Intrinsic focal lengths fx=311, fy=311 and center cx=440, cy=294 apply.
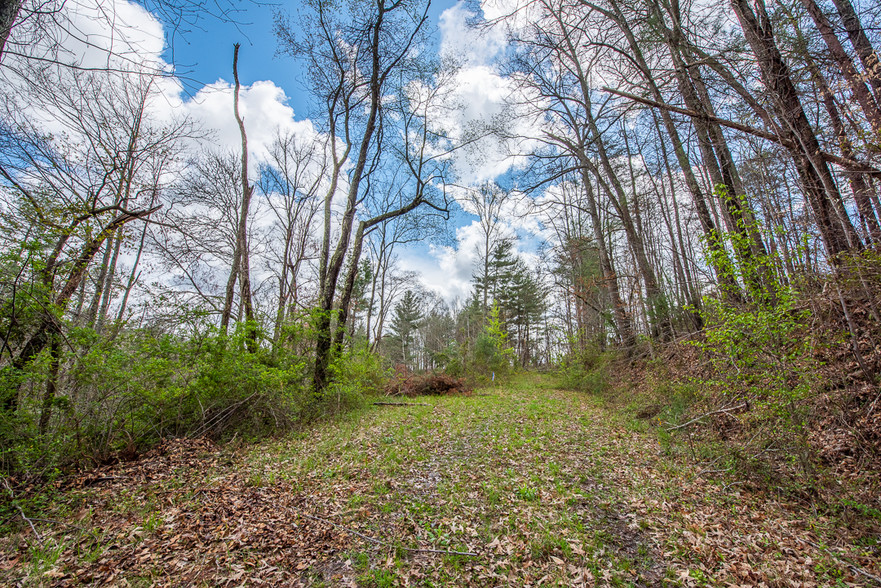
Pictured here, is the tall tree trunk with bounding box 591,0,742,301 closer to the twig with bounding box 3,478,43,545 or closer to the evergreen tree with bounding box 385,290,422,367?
the twig with bounding box 3,478,43,545

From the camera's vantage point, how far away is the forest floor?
2.49m

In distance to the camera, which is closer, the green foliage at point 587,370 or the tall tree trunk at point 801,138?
the tall tree trunk at point 801,138

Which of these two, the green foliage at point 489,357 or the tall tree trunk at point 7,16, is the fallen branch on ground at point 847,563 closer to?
the tall tree trunk at point 7,16

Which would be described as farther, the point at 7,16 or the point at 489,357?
the point at 489,357

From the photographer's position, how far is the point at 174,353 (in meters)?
5.09

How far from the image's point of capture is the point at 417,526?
321 cm

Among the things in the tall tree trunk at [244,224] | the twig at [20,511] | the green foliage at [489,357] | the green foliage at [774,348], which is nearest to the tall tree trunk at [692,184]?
the green foliage at [774,348]

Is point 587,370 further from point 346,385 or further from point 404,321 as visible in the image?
point 404,321

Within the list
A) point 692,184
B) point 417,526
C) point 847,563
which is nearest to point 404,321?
point 692,184

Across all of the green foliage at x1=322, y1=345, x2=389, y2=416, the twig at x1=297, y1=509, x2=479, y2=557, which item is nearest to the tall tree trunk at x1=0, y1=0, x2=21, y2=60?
the twig at x1=297, y1=509, x2=479, y2=557

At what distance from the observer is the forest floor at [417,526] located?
249 centimetres

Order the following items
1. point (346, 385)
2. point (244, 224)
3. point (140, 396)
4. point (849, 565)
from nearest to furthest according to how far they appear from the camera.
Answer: point (849, 565) < point (140, 396) < point (346, 385) < point (244, 224)

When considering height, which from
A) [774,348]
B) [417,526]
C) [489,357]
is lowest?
[417,526]

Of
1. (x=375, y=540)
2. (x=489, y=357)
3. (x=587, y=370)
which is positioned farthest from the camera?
(x=489, y=357)
